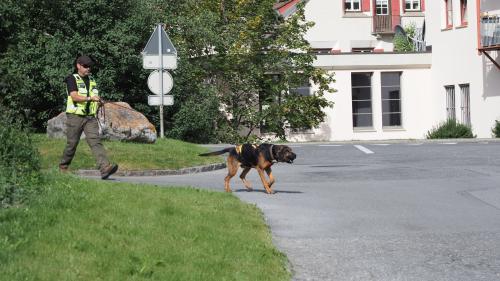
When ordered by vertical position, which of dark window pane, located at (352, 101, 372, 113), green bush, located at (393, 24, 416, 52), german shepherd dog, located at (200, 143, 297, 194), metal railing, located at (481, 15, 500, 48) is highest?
green bush, located at (393, 24, 416, 52)

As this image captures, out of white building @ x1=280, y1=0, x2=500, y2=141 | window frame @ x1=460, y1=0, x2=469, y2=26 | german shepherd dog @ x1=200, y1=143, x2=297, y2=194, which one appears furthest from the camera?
window frame @ x1=460, y1=0, x2=469, y2=26

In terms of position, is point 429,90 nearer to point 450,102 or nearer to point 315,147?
point 450,102

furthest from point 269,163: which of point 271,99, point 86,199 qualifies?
point 271,99

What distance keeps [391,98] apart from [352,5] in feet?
29.8

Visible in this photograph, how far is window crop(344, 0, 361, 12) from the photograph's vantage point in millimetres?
52438

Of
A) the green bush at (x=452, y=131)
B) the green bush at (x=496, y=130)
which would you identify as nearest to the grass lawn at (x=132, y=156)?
the green bush at (x=496, y=130)

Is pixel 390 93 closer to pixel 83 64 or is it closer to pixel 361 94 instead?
pixel 361 94

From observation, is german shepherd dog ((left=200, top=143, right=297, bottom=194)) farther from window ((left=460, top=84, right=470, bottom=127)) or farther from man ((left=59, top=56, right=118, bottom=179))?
window ((left=460, top=84, right=470, bottom=127))

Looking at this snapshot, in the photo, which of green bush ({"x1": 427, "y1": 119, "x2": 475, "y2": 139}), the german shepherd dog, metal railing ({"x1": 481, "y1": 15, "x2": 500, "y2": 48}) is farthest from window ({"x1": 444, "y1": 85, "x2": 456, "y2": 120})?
the german shepherd dog

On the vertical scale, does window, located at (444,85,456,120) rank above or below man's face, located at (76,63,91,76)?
above

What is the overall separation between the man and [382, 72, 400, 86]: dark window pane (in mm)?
32771

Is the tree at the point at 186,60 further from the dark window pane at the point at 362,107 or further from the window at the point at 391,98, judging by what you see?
the window at the point at 391,98

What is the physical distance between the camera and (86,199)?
9.01 metres

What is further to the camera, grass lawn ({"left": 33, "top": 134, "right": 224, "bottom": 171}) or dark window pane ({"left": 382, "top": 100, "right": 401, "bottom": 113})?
dark window pane ({"left": 382, "top": 100, "right": 401, "bottom": 113})
